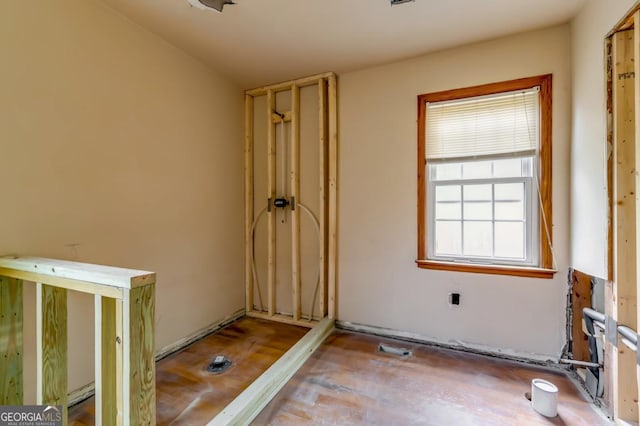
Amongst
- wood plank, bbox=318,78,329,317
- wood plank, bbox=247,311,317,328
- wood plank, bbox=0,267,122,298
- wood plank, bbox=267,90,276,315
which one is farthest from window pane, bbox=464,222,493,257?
wood plank, bbox=0,267,122,298

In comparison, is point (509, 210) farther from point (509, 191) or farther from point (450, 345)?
point (450, 345)

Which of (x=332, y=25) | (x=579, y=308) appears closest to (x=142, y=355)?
(x=332, y=25)

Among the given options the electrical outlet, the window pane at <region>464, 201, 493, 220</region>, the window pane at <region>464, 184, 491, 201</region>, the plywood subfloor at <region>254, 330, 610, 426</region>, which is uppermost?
the window pane at <region>464, 184, 491, 201</region>

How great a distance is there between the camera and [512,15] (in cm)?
210

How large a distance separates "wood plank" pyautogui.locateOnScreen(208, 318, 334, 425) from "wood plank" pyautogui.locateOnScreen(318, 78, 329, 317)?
1.78 ft

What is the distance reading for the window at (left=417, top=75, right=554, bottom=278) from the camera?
2.33 m

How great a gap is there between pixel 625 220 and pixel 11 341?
3570 millimetres

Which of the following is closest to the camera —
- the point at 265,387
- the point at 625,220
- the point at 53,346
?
the point at 53,346

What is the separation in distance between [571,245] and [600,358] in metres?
0.79

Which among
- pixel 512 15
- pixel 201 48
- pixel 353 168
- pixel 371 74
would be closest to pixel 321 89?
pixel 371 74

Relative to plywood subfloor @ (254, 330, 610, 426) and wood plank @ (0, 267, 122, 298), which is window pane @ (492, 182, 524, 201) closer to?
plywood subfloor @ (254, 330, 610, 426)

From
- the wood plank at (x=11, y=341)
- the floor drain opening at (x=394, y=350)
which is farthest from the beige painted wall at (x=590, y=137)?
the wood plank at (x=11, y=341)

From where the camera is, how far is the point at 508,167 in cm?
245

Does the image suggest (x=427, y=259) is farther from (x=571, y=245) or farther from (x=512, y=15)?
(x=512, y=15)
